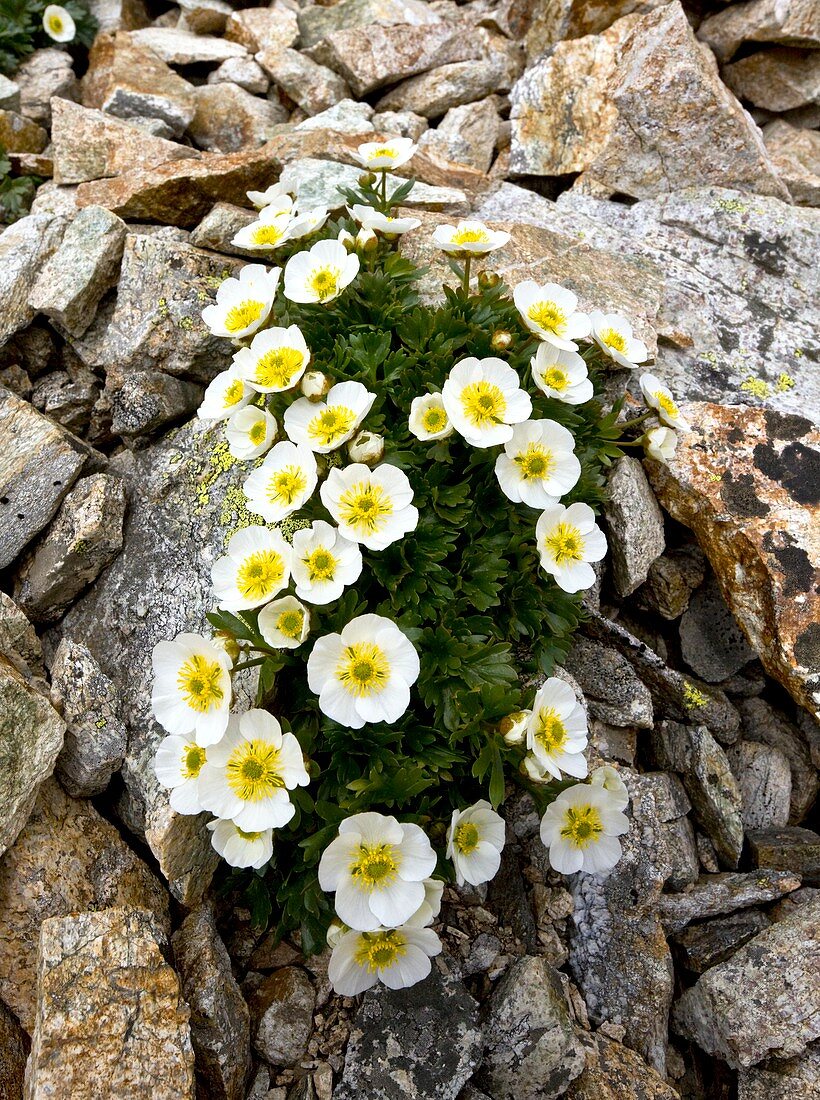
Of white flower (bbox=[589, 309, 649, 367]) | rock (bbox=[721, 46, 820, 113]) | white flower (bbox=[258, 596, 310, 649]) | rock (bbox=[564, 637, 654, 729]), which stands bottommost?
rock (bbox=[564, 637, 654, 729])

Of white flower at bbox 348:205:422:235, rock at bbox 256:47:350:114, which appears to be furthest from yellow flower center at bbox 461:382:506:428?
rock at bbox 256:47:350:114

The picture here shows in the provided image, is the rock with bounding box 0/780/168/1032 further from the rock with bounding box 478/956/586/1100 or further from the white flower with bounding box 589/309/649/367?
the white flower with bounding box 589/309/649/367

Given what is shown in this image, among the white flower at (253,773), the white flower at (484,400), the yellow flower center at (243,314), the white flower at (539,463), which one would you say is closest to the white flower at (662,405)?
the white flower at (539,463)

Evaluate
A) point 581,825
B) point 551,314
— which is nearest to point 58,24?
point 551,314

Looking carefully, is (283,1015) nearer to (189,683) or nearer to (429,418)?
(189,683)

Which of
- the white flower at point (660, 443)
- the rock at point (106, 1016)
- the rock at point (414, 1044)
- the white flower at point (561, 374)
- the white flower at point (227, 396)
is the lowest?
the rock at point (106, 1016)

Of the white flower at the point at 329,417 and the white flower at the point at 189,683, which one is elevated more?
the white flower at the point at 329,417

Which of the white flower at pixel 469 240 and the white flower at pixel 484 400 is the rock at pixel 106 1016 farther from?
the white flower at pixel 469 240
